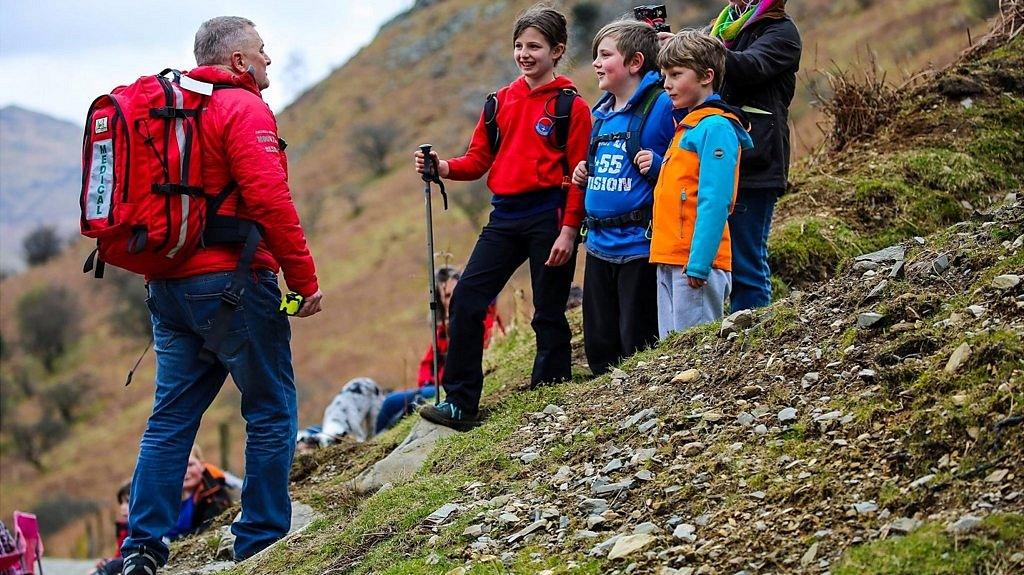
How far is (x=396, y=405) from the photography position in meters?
9.44

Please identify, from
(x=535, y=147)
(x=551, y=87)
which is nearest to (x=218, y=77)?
(x=535, y=147)

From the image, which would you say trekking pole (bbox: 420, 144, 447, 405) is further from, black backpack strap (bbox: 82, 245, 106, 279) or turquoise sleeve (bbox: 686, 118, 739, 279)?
black backpack strap (bbox: 82, 245, 106, 279)

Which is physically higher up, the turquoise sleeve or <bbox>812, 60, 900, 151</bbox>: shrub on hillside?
<bbox>812, 60, 900, 151</bbox>: shrub on hillside

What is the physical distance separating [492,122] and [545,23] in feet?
2.02

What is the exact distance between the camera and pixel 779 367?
14.9ft

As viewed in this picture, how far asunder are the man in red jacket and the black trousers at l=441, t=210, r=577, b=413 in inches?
39.6

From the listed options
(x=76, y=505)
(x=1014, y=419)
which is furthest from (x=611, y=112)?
(x=76, y=505)

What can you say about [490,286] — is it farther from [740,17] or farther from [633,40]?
[740,17]

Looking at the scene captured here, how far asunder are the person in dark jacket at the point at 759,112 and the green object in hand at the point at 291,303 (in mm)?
2386

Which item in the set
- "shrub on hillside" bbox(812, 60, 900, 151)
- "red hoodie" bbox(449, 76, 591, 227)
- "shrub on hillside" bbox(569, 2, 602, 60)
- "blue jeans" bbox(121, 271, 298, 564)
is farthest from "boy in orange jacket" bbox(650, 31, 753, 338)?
"shrub on hillside" bbox(569, 2, 602, 60)

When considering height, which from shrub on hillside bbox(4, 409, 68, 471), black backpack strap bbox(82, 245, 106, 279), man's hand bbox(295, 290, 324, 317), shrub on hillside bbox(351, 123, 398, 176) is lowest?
shrub on hillside bbox(4, 409, 68, 471)

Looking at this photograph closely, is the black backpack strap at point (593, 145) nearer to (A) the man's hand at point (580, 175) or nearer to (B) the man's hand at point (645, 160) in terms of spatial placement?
(A) the man's hand at point (580, 175)

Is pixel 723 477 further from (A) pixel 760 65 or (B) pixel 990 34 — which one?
(B) pixel 990 34

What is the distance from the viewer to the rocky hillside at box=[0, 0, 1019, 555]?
3194cm
